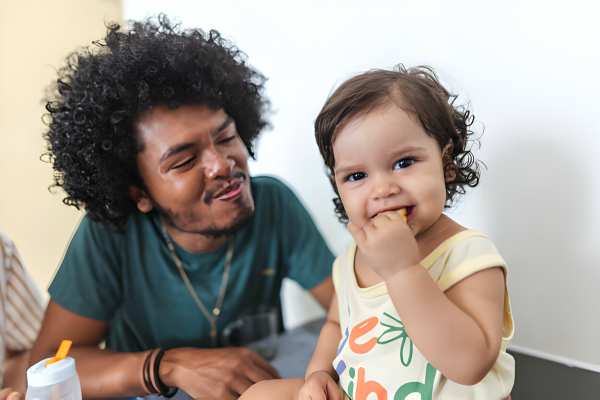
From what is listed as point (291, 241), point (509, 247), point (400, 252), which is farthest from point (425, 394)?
point (291, 241)

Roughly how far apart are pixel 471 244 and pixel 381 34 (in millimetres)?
453

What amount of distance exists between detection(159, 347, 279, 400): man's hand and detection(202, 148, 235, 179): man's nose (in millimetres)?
319

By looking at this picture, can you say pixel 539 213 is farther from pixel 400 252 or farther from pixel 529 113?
pixel 400 252

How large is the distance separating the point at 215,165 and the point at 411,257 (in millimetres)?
438

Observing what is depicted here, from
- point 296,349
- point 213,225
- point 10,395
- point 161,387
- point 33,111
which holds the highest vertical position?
point 33,111

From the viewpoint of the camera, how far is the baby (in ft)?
2.00

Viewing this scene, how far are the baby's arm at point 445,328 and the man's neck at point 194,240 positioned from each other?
1.83 ft

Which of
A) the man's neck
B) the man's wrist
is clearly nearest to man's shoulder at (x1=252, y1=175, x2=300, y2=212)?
the man's neck

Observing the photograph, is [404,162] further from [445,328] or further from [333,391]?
[333,391]

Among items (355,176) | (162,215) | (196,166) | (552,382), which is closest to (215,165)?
(196,166)

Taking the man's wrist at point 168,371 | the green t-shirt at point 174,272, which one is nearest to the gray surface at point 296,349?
the green t-shirt at point 174,272

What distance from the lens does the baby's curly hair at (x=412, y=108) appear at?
0.69 meters

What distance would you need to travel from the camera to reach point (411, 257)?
621 millimetres

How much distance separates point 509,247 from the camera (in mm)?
935
